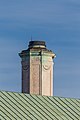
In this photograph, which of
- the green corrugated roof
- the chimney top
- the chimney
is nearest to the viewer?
the green corrugated roof

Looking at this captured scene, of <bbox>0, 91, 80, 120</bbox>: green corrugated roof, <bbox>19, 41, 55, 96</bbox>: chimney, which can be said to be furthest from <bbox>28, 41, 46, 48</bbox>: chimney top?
<bbox>0, 91, 80, 120</bbox>: green corrugated roof

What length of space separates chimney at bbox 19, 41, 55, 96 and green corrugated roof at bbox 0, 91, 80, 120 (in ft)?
106

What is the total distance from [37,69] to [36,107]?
1434 inches

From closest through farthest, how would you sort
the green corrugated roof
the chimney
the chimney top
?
1. the green corrugated roof
2. the chimney
3. the chimney top

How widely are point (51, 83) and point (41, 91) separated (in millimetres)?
1652

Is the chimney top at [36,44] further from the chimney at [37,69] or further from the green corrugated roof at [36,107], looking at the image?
the green corrugated roof at [36,107]

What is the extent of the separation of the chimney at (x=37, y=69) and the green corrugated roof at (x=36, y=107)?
3244 centimetres

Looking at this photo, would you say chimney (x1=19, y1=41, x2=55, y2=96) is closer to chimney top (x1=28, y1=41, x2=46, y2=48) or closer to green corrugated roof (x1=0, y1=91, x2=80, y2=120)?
chimney top (x1=28, y1=41, x2=46, y2=48)

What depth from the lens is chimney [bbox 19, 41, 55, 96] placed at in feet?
319

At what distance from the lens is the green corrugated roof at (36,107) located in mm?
59494

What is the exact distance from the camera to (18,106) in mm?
60469

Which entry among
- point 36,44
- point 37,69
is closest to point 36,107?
point 37,69

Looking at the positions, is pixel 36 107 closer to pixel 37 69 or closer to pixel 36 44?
pixel 37 69

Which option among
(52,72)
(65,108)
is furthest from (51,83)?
(65,108)
